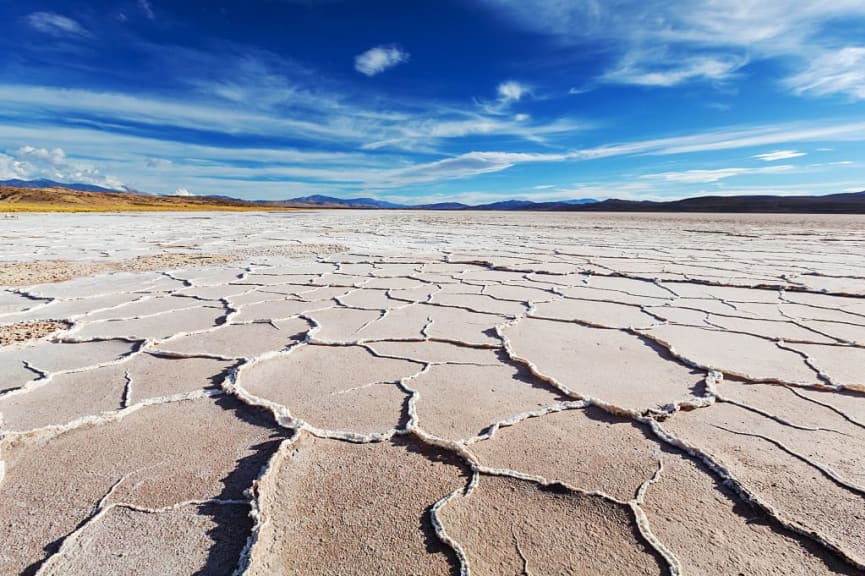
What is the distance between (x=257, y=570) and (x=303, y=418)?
650 mm

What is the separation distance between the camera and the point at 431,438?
1384 millimetres

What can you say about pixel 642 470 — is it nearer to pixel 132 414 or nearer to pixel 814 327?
pixel 132 414

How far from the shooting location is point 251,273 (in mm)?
4449

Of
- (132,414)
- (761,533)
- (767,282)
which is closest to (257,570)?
(132,414)

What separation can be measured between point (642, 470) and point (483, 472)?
41 centimetres

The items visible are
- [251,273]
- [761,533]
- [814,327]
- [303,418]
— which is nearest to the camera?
[761,533]

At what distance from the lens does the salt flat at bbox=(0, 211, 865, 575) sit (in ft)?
3.22

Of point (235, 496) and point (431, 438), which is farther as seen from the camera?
point (431, 438)

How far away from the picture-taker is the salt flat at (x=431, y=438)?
98 cm

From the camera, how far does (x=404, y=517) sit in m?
1.07

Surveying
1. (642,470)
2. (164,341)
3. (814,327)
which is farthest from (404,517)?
(814,327)

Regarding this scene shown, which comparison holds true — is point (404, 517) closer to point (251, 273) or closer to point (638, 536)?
point (638, 536)

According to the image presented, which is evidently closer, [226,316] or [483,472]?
[483,472]

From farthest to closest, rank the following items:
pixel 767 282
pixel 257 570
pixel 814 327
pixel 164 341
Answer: pixel 767 282
pixel 814 327
pixel 164 341
pixel 257 570
